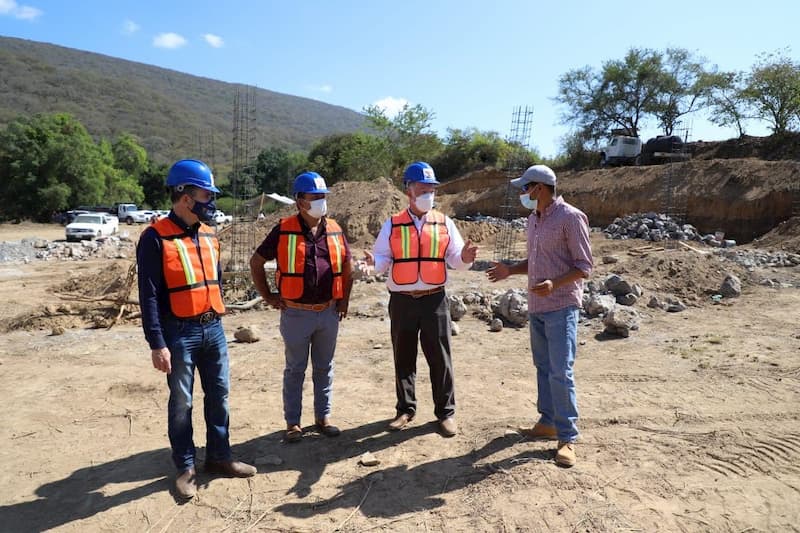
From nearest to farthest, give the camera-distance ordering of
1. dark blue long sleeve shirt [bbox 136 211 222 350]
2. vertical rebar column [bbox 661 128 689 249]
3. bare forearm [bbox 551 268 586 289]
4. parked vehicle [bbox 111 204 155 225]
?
1. dark blue long sleeve shirt [bbox 136 211 222 350]
2. bare forearm [bbox 551 268 586 289]
3. vertical rebar column [bbox 661 128 689 249]
4. parked vehicle [bbox 111 204 155 225]

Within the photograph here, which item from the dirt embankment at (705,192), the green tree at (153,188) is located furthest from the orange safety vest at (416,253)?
the green tree at (153,188)

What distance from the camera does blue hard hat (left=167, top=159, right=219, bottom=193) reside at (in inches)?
132

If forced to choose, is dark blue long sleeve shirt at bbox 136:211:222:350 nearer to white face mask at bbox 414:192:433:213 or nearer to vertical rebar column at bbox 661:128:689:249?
white face mask at bbox 414:192:433:213

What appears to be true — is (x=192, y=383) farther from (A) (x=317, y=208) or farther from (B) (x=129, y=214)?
(B) (x=129, y=214)

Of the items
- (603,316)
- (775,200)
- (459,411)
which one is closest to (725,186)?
(775,200)

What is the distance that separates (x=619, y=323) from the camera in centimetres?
760

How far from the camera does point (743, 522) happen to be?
124 inches

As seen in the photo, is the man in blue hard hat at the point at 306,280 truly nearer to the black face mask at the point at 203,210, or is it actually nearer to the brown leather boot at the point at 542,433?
the black face mask at the point at 203,210

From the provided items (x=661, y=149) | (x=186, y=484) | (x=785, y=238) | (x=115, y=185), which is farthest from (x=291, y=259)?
(x=115, y=185)

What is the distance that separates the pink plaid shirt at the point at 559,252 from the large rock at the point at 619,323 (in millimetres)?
4255

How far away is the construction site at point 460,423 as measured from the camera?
3.35m

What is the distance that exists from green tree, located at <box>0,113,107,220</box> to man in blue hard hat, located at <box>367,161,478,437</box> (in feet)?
130

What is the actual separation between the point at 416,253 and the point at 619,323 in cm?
468

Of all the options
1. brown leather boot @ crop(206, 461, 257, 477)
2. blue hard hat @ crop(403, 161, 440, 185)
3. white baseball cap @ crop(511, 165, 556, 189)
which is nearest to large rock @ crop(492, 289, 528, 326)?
blue hard hat @ crop(403, 161, 440, 185)
